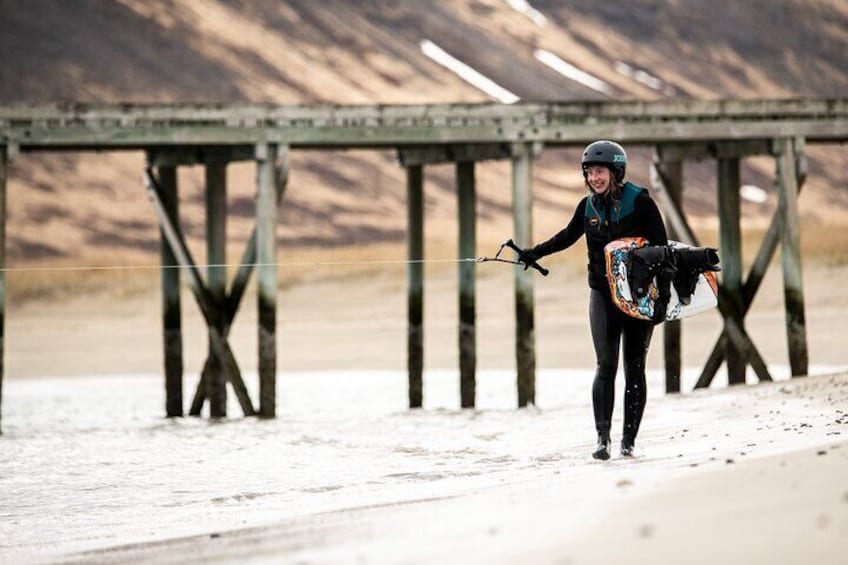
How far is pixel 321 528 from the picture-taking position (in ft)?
22.6

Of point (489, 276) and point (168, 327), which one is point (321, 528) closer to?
point (168, 327)

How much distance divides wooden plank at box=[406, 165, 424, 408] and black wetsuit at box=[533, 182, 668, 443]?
27.7 ft

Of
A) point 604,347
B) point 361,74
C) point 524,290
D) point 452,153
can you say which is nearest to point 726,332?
point 524,290

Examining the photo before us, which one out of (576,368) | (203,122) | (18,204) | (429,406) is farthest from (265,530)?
(18,204)

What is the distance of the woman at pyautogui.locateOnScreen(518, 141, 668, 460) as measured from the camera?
28.6ft

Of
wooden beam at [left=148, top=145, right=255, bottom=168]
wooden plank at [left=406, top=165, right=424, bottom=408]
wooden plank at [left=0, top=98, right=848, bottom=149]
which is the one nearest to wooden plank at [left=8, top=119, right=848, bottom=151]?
wooden plank at [left=0, top=98, right=848, bottom=149]

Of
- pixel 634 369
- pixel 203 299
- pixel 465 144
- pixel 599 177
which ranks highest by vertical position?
pixel 465 144

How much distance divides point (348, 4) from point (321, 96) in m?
16.0

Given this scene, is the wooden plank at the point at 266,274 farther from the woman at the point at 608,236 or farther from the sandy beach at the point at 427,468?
the woman at the point at 608,236

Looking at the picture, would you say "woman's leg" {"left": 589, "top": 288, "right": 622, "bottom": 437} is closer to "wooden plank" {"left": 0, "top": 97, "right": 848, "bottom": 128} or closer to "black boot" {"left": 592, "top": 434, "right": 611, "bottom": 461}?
"black boot" {"left": 592, "top": 434, "right": 611, "bottom": 461}

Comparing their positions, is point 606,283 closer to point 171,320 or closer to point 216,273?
point 216,273

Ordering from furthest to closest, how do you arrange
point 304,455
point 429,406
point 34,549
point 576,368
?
point 576,368, point 429,406, point 304,455, point 34,549

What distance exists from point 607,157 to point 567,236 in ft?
1.79

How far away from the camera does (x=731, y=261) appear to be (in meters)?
16.6
